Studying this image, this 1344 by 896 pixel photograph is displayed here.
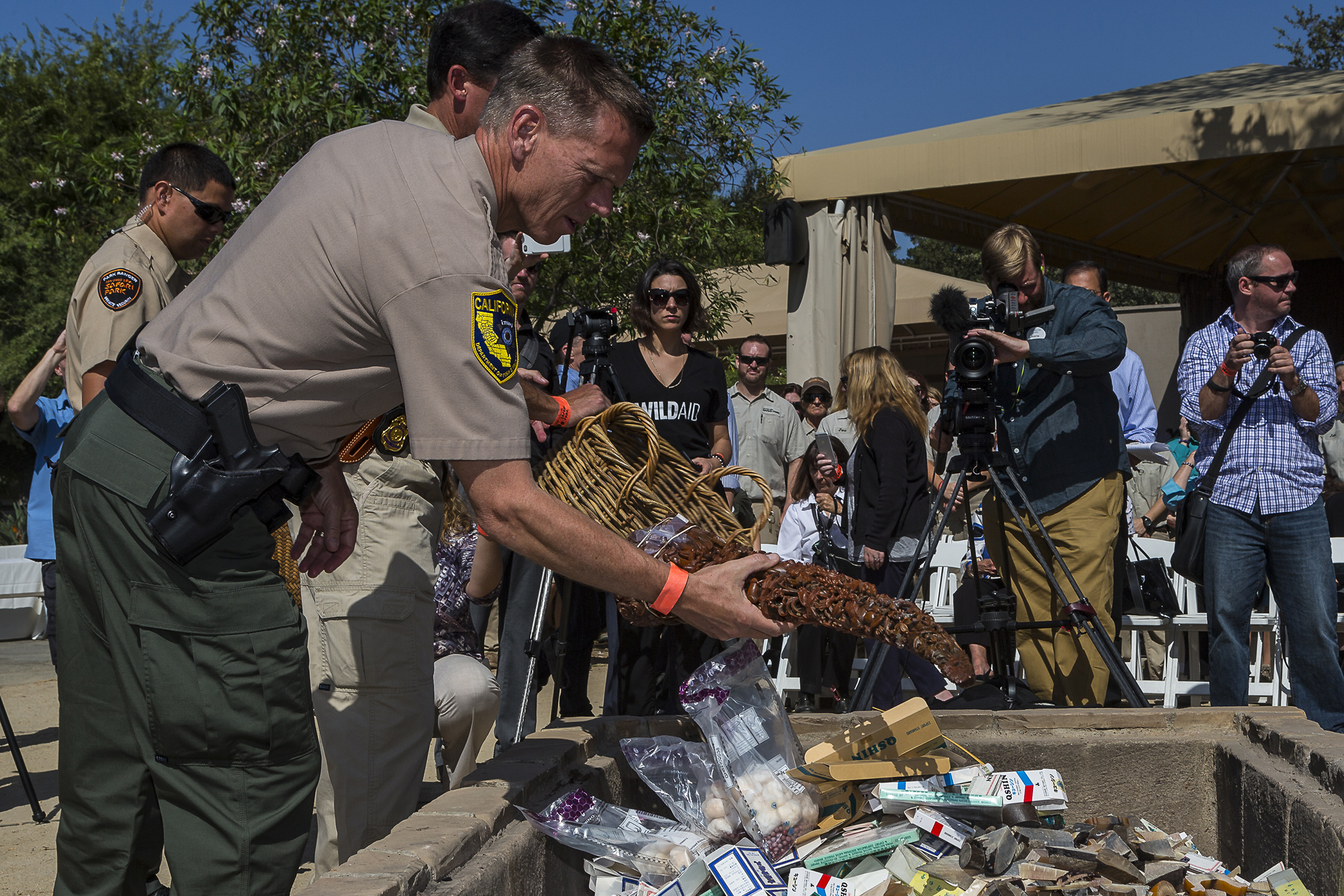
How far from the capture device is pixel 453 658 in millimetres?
3516

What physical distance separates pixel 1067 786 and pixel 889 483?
8.69ft

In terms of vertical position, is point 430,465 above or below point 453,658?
above

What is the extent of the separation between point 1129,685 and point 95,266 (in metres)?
3.31

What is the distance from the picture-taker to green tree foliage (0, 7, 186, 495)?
15180 millimetres

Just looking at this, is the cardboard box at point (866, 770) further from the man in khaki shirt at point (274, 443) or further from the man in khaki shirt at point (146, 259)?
the man in khaki shirt at point (146, 259)

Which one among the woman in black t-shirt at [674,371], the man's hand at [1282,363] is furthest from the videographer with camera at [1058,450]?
the woman in black t-shirt at [674,371]

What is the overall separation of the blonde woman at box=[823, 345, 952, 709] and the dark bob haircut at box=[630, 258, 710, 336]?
1.05 meters

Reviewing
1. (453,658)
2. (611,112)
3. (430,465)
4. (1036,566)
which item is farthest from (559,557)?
(1036,566)

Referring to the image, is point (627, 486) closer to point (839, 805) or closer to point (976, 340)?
point (839, 805)

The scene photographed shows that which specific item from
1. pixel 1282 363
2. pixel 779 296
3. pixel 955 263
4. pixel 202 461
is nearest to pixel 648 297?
pixel 1282 363

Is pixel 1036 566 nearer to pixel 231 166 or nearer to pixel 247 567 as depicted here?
pixel 247 567

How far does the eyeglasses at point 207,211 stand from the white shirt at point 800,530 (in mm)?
3554

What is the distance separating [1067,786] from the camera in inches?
109

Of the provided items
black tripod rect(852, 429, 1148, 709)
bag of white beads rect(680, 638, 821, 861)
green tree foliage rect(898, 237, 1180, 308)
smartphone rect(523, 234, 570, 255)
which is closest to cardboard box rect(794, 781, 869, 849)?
bag of white beads rect(680, 638, 821, 861)
